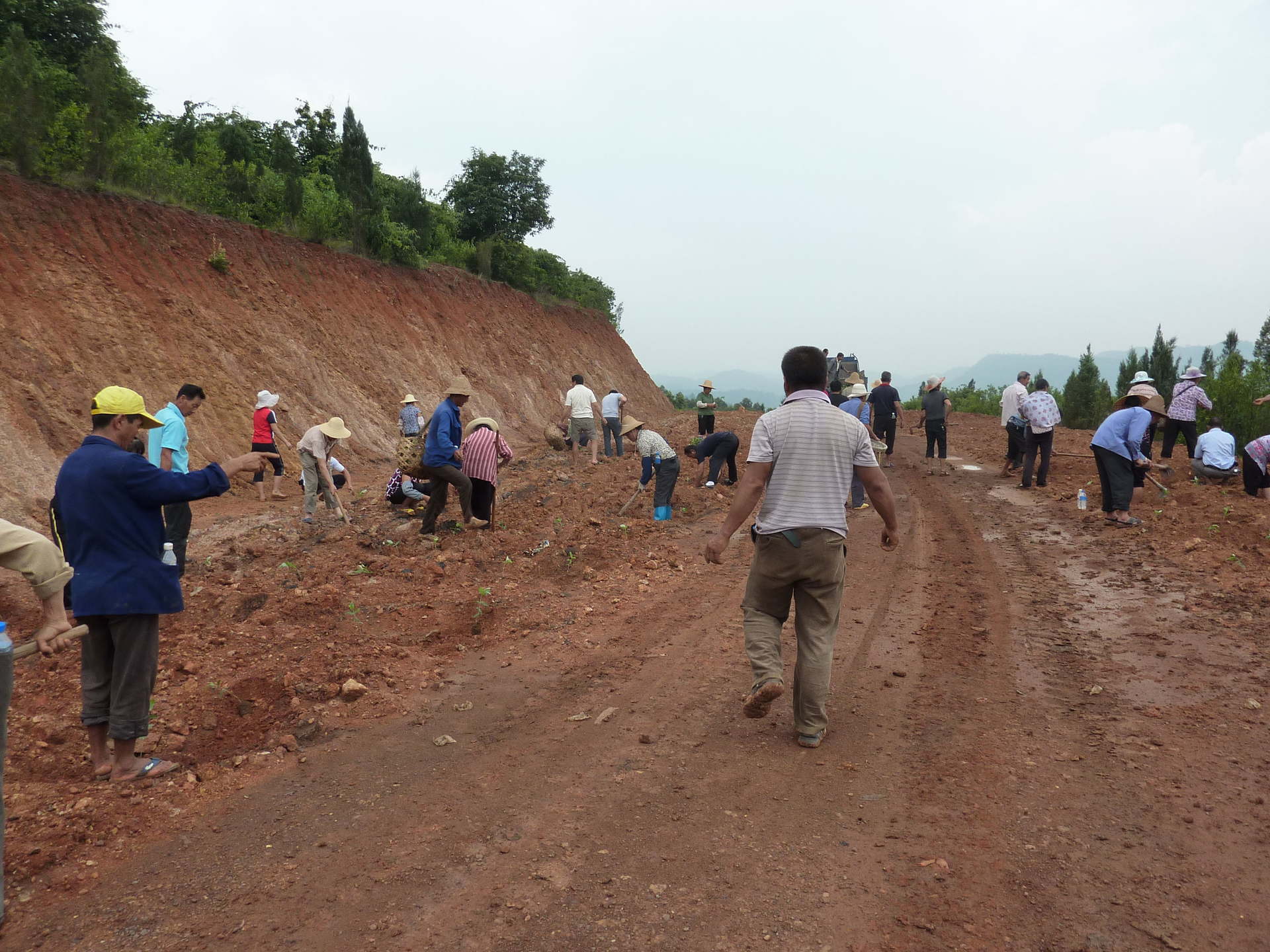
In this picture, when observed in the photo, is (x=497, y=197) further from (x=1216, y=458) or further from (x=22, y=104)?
(x=1216, y=458)

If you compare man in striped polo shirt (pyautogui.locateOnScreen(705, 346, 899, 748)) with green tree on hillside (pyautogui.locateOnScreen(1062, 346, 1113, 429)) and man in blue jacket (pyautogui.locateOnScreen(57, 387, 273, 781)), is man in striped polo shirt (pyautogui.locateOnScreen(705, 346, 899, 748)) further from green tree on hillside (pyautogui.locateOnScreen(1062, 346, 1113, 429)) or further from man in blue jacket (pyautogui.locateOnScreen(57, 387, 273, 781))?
green tree on hillside (pyautogui.locateOnScreen(1062, 346, 1113, 429))

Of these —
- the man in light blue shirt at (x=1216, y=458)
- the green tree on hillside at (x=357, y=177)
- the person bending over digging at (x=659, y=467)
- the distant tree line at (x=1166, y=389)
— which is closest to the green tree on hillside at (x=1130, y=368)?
the distant tree line at (x=1166, y=389)

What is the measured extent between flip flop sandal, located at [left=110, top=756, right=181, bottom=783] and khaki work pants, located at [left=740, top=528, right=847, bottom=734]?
120 inches

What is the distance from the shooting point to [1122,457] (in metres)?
9.20

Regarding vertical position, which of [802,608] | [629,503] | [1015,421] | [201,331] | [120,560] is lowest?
[629,503]

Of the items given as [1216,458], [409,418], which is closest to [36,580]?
[409,418]

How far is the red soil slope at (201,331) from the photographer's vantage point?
11797mm

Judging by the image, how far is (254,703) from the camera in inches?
199

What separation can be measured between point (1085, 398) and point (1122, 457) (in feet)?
72.7

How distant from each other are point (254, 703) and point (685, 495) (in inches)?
293

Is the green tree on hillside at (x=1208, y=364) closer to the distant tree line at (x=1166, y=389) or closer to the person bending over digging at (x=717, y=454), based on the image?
the distant tree line at (x=1166, y=389)

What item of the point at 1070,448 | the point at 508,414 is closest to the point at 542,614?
the point at 1070,448

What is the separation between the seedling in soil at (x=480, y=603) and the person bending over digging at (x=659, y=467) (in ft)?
11.4

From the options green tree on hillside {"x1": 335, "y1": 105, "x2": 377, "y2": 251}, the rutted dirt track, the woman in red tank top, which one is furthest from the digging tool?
green tree on hillside {"x1": 335, "y1": 105, "x2": 377, "y2": 251}
